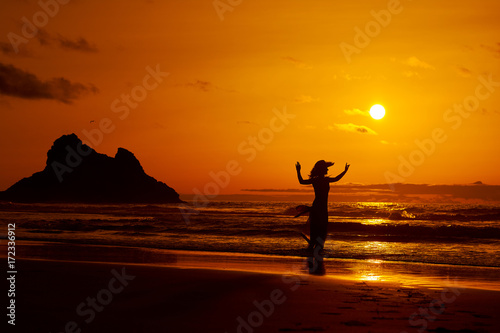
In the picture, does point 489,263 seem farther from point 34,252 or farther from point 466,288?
point 34,252

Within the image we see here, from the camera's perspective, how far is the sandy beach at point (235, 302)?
6473 millimetres

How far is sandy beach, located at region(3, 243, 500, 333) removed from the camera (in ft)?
21.2

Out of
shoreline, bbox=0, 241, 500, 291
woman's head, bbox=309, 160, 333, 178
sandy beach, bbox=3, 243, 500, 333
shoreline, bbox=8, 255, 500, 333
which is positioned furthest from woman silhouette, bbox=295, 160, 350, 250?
shoreline, bbox=8, 255, 500, 333

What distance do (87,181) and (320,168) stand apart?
80.8m

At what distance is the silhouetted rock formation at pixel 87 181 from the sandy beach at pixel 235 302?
3077 inches

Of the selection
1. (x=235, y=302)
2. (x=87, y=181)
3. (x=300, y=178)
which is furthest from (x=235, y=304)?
(x=87, y=181)

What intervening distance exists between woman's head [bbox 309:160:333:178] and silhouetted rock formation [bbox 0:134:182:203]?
76.0 m

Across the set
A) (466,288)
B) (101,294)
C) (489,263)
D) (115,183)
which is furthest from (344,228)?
(115,183)

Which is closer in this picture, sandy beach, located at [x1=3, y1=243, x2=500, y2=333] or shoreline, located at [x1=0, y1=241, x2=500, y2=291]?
sandy beach, located at [x1=3, y1=243, x2=500, y2=333]

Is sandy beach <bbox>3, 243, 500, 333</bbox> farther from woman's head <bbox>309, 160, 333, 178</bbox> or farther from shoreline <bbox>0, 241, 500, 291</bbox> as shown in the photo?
woman's head <bbox>309, 160, 333, 178</bbox>

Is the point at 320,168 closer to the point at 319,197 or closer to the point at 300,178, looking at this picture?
the point at 300,178

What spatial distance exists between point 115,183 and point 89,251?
75.9 meters

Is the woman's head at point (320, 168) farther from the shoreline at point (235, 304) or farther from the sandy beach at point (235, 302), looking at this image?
the shoreline at point (235, 304)

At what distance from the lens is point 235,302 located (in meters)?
8.04
